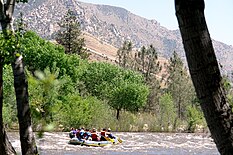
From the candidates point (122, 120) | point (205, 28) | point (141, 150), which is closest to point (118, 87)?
point (122, 120)

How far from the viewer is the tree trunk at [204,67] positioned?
237cm

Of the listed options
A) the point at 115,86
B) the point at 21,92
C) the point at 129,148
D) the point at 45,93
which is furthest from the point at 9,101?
the point at 45,93

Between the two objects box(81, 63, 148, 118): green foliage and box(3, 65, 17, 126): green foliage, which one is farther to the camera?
box(81, 63, 148, 118): green foliage

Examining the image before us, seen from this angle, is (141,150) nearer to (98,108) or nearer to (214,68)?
(98,108)

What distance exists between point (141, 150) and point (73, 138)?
6464 mm

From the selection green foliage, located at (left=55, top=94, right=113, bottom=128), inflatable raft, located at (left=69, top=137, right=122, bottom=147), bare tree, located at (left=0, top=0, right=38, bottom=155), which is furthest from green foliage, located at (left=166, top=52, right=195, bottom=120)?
bare tree, located at (left=0, top=0, right=38, bottom=155)

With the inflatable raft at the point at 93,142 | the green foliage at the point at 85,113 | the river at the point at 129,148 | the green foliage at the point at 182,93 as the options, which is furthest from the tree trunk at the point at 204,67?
the green foliage at the point at 182,93

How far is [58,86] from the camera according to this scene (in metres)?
2.14

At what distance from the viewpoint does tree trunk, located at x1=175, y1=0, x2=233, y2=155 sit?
2.37 meters

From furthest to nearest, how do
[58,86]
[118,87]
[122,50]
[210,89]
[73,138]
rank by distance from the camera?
1. [122,50]
2. [118,87]
3. [73,138]
4. [210,89]
5. [58,86]

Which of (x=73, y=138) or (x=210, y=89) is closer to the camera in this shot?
(x=210, y=89)

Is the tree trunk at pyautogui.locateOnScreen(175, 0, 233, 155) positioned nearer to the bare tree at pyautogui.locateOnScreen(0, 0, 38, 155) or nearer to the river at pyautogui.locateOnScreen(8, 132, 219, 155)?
the bare tree at pyautogui.locateOnScreen(0, 0, 38, 155)

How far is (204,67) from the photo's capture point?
2361mm

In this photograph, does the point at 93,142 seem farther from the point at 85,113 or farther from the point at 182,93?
the point at 182,93
